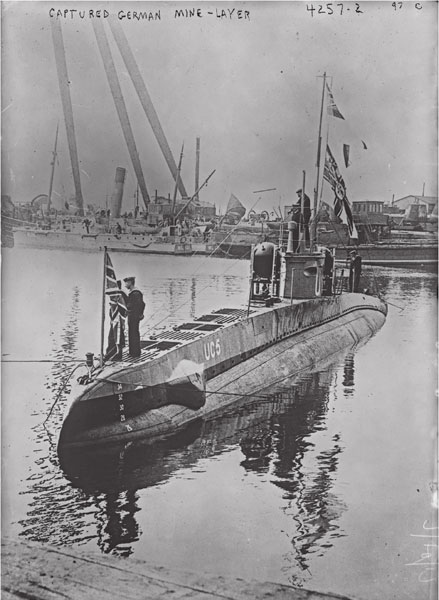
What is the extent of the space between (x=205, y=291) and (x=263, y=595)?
618 cm

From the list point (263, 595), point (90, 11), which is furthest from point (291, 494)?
point (90, 11)

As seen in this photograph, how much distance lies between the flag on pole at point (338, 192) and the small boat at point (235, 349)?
0.02m

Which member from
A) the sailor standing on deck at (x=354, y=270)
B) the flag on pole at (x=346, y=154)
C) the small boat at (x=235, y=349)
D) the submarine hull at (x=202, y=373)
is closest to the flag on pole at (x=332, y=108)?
the flag on pole at (x=346, y=154)

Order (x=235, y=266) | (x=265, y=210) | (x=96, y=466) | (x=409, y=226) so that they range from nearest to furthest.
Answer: (x=96, y=466)
(x=409, y=226)
(x=265, y=210)
(x=235, y=266)

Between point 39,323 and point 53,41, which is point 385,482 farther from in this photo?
point 53,41

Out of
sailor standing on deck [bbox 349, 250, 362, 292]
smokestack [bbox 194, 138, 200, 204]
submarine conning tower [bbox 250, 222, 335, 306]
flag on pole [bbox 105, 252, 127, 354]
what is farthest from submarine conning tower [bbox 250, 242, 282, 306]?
flag on pole [bbox 105, 252, 127, 354]

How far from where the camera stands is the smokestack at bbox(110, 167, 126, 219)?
26.9ft

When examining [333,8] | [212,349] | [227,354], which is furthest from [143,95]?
[227,354]

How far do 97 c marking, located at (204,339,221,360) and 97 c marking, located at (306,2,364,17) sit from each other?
5190 millimetres

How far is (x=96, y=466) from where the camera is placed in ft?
25.8

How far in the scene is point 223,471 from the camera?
791 centimetres

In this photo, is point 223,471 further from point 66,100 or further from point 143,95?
point 66,100
